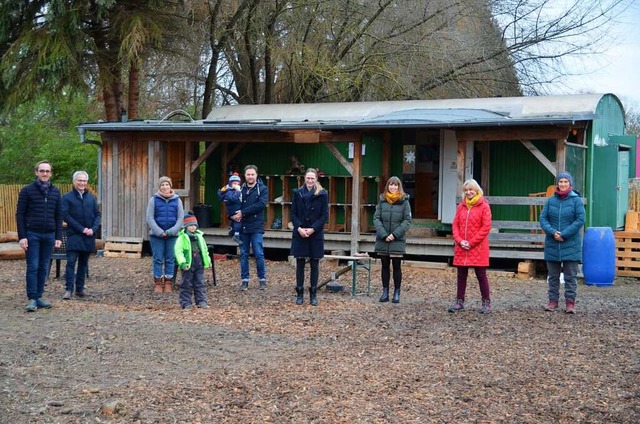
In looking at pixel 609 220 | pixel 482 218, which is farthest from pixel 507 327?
pixel 609 220

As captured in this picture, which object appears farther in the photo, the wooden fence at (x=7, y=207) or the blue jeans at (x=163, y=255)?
the wooden fence at (x=7, y=207)

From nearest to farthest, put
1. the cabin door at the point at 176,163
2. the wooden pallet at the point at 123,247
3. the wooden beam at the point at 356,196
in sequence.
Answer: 1. the wooden beam at the point at 356,196
2. the wooden pallet at the point at 123,247
3. the cabin door at the point at 176,163

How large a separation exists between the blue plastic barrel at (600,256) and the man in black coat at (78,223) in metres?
7.43

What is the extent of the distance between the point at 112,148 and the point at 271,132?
3.35 m

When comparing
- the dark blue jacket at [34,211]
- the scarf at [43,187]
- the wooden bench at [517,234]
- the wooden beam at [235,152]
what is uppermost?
the wooden beam at [235,152]

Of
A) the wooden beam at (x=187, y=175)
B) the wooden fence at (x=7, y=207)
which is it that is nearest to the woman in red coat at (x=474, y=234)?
the wooden beam at (x=187, y=175)

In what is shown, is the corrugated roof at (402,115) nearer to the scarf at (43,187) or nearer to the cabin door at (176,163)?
the cabin door at (176,163)

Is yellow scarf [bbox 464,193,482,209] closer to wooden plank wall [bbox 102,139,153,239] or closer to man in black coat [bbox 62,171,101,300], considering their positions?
man in black coat [bbox 62,171,101,300]

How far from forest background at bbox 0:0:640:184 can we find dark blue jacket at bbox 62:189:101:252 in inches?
314

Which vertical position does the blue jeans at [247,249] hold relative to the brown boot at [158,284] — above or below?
above

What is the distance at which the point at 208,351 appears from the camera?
27.1ft

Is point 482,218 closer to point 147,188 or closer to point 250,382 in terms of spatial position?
point 250,382

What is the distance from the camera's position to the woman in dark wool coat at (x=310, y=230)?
1120 cm

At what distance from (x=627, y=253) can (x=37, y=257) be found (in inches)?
383
